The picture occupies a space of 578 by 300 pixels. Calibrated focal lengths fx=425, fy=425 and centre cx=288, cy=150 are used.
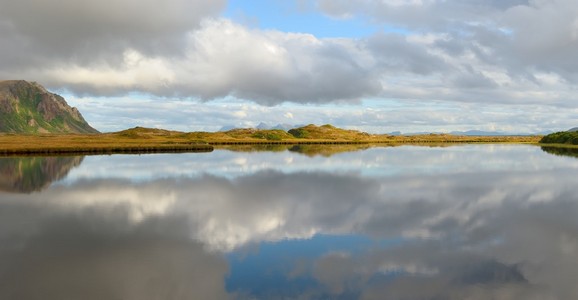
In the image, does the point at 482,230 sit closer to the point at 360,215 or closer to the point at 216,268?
the point at 360,215

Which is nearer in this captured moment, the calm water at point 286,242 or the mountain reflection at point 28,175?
the calm water at point 286,242

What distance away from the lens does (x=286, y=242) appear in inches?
1150

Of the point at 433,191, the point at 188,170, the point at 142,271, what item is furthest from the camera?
the point at 188,170

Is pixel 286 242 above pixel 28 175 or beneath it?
beneath

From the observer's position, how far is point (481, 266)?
23.9 m

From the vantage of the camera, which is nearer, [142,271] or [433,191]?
[142,271]

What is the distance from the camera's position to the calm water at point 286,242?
69.0 ft

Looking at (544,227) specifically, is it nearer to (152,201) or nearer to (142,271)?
(142,271)

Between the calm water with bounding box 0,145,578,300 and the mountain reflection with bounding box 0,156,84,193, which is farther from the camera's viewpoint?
the mountain reflection with bounding box 0,156,84,193

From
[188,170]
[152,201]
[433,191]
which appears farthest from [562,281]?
A: [188,170]

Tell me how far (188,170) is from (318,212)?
4300cm

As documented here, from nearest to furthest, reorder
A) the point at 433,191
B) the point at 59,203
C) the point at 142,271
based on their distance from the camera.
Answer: the point at 142,271
the point at 59,203
the point at 433,191

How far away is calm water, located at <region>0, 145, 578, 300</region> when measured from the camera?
21.0 m

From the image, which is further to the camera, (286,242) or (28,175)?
(28,175)
